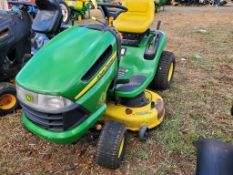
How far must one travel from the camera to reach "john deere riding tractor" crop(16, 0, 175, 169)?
1.87m

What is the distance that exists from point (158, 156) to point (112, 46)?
949 mm

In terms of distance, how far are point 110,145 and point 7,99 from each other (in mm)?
1354

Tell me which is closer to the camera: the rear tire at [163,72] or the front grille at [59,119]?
the front grille at [59,119]

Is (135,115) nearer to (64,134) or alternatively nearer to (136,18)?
→ (64,134)

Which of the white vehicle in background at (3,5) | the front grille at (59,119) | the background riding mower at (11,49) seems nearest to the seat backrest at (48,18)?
the background riding mower at (11,49)

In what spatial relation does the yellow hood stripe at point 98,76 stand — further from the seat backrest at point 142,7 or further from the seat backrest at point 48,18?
the seat backrest at point 142,7

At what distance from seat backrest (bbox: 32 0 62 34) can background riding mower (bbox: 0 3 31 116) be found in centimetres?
49

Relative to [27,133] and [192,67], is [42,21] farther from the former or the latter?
[192,67]

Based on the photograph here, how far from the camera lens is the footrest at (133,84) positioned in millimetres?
2555

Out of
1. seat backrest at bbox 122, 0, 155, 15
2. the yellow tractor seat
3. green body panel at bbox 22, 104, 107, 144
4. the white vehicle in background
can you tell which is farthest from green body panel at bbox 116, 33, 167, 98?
the white vehicle in background

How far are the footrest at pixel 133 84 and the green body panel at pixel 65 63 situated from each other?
45 cm

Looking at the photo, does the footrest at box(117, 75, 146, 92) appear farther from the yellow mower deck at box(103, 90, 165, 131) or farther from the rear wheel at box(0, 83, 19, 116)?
the rear wheel at box(0, 83, 19, 116)

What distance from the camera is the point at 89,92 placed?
1989 millimetres

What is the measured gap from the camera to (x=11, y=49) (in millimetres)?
3109
